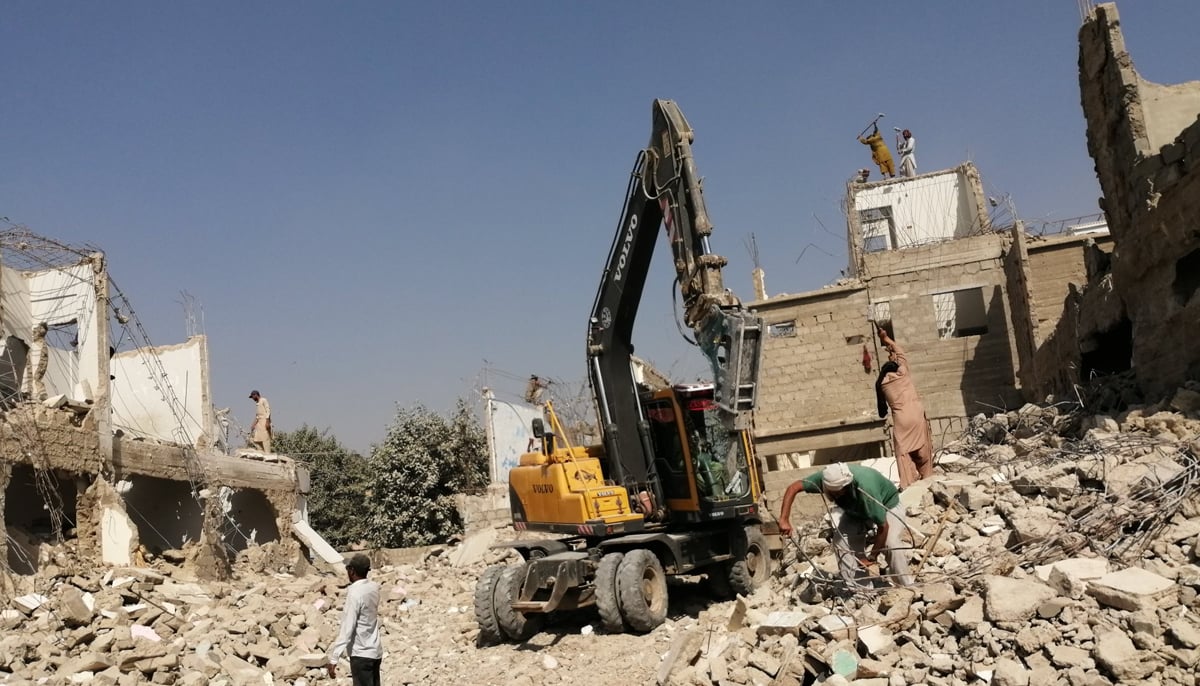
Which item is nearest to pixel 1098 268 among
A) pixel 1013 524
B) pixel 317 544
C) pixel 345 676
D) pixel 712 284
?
pixel 712 284

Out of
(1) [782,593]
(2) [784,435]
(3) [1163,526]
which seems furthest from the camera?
(2) [784,435]

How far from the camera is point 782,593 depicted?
26.7 feet

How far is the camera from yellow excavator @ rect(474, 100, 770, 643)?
28.7 ft

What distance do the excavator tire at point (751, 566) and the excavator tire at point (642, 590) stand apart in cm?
122

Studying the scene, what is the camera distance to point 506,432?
21.0m

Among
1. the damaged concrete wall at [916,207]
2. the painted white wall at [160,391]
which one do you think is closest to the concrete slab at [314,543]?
the painted white wall at [160,391]

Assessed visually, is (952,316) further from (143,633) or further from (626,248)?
(143,633)

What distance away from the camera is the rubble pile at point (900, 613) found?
511cm

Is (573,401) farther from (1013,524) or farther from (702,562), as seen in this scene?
(1013,524)

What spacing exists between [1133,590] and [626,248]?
6488 mm

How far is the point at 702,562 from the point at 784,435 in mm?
11022

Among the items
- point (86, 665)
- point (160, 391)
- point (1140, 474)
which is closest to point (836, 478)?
point (1140, 474)

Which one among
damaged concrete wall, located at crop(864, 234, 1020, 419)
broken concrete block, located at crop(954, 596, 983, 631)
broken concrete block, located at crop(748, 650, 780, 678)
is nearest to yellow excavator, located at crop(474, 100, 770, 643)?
broken concrete block, located at crop(748, 650, 780, 678)

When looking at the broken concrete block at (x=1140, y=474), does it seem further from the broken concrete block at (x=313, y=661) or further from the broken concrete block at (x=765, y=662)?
the broken concrete block at (x=313, y=661)
